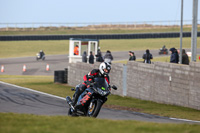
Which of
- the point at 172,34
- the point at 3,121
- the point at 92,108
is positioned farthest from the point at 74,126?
the point at 172,34

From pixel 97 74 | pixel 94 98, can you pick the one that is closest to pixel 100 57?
pixel 97 74

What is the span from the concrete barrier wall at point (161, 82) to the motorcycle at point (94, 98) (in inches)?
213

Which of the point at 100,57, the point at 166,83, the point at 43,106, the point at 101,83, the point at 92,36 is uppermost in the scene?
the point at 92,36

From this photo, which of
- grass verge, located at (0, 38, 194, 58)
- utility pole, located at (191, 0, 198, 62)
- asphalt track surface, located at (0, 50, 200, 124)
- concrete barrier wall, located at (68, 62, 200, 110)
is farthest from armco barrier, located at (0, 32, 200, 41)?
utility pole, located at (191, 0, 198, 62)

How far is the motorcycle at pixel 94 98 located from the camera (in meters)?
10.8

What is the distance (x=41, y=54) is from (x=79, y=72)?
85.4ft

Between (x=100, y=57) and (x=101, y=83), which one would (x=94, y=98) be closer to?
(x=101, y=83)

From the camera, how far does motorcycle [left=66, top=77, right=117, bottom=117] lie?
1077 cm

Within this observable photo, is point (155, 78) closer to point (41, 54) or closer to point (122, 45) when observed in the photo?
point (41, 54)

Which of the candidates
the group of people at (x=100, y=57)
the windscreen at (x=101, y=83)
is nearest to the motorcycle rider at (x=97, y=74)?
the windscreen at (x=101, y=83)

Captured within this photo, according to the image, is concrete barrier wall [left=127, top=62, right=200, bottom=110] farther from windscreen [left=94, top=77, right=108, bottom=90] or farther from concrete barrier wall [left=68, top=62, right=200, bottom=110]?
windscreen [left=94, top=77, right=108, bottom=90]

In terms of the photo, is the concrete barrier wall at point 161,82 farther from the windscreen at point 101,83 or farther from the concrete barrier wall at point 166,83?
the windscreen at point 101,83

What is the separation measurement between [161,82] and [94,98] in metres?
6.92

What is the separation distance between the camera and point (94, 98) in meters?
11.0
